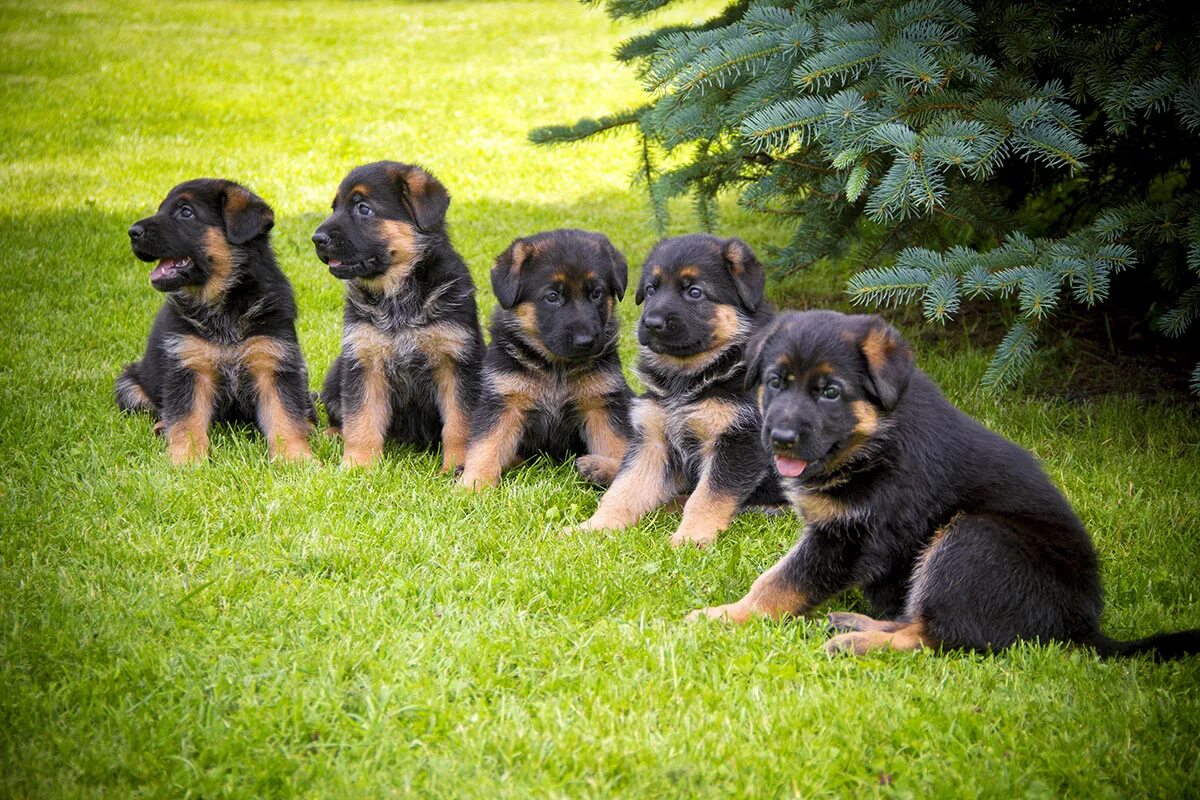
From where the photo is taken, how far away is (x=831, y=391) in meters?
3.84

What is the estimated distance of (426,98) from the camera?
1648cm

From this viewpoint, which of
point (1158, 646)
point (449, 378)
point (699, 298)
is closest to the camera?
point (1158, 646)

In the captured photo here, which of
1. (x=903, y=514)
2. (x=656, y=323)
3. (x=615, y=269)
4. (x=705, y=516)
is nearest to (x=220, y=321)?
(x=615, y=269)

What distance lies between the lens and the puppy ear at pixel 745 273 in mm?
5004

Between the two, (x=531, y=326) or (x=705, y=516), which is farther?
(x=531, y=326)

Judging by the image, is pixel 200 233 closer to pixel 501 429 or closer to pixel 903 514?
pixel 501 429

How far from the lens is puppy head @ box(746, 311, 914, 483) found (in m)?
3.77

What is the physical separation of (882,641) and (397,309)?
10.3 feet

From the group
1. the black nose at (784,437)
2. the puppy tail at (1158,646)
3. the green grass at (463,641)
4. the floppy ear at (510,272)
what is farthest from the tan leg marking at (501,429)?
the puppy tail at (1158,646)

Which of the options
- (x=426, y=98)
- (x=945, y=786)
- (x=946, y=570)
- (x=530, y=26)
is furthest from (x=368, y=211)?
(x=530, y=26)

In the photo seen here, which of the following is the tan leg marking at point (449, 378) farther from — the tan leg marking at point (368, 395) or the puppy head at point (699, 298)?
the puppy head at point (699, 298)

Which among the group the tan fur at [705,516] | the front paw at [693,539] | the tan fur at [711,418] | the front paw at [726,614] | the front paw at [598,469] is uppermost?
the tan fur at [711,418]

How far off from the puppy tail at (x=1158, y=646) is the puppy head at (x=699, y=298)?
2.09 meters

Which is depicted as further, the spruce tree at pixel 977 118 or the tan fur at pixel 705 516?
the spruce tree at pixel 977 118
